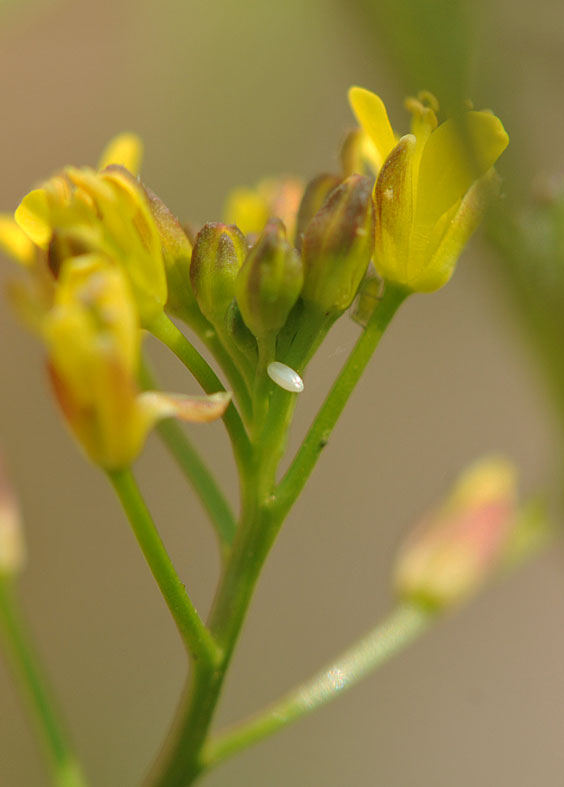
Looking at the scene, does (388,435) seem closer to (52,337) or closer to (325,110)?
(325,110)

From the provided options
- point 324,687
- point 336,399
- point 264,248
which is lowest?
point 324,687

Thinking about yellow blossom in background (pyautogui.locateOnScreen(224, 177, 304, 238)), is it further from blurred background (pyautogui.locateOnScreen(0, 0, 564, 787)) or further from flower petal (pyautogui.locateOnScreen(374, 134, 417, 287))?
blurred background (pyautogui.locateOnScreen(0, 0, 564, 787))

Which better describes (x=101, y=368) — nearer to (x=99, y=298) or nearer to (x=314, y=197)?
(x=99, y=298)

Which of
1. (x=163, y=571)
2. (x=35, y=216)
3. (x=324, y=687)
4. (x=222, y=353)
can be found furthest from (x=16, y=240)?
(x=324, y=687)

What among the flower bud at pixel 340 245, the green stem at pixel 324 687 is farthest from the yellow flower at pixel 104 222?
the green stem at pixel 324 687

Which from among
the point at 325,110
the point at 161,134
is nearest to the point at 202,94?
the point at 161,134

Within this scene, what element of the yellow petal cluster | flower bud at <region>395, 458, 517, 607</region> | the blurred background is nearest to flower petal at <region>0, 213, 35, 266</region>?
the yellow petal cluster
